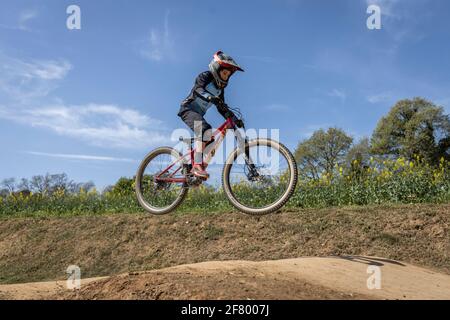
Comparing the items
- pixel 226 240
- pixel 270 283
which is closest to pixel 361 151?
pixel 226 240

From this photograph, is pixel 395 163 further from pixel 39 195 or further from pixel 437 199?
pixel 39 195

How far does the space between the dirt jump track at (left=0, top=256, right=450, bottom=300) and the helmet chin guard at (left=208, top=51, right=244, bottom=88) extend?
2.78 metres

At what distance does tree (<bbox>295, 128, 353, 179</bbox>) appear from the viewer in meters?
43.6

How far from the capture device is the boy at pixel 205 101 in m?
6.96

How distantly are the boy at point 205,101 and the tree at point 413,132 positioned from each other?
36.7 metres

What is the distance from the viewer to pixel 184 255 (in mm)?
11969

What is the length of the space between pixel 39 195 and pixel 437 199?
14.6 meters

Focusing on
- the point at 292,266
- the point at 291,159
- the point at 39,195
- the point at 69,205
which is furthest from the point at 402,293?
the point at 39,195

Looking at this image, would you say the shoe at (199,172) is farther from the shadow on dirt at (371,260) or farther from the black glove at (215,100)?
the shadow on dirt at (371,260)

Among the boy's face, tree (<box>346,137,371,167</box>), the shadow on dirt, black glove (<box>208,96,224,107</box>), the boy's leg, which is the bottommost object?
the shadow on dirt

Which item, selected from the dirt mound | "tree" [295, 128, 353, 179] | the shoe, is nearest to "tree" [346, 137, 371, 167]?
"tree" [295, 128, 353, 179]

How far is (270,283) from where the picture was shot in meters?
6.29

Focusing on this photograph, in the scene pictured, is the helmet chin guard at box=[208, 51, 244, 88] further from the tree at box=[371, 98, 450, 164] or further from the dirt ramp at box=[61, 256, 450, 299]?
the tree at box=[371, 98, 450, 164]

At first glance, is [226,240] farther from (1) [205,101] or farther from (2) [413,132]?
(2) [413,132]
